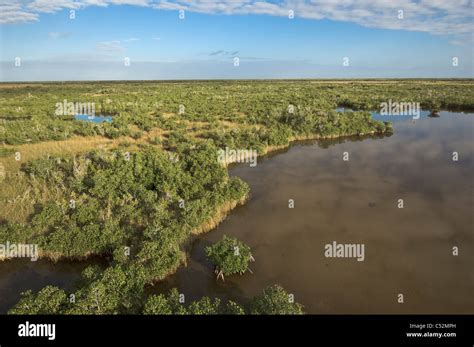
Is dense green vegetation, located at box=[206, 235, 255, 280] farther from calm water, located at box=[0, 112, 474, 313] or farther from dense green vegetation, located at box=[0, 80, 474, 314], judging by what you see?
calm water, located at box=[0, 112, 474, 313]

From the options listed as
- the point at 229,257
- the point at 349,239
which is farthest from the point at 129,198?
the point at 349,239

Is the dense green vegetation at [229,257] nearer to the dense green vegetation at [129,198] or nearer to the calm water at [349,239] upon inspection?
the dense green vegetation at [129,198]

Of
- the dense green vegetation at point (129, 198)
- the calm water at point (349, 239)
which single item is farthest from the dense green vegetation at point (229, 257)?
the calm water at point (349, 239)

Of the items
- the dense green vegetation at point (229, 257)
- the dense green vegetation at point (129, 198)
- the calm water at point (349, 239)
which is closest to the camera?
the dense green vegetation at point (129, 198)

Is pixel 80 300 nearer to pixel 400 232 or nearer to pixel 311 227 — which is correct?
pixel 311 227

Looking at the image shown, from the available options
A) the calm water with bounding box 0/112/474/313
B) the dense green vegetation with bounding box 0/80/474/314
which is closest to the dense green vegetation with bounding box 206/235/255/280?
the dense green vegetation with bounding box 0/80/474/314
